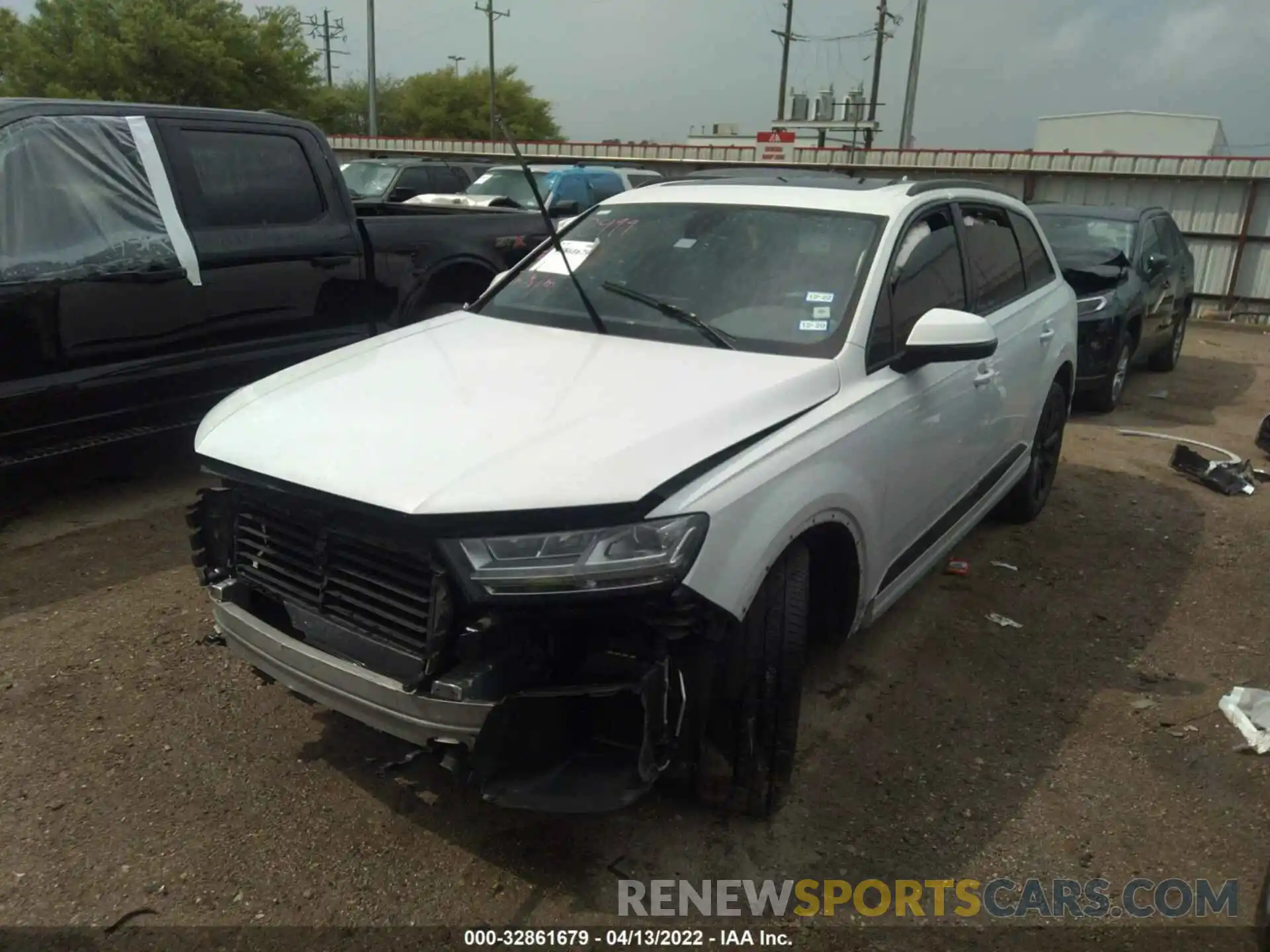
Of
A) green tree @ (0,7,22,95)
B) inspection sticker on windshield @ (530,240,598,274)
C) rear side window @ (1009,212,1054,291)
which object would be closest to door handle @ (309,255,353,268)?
inspection sticker on windshield @ (530,240,598,274)

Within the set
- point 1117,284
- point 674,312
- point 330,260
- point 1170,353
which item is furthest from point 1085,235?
point 674,312

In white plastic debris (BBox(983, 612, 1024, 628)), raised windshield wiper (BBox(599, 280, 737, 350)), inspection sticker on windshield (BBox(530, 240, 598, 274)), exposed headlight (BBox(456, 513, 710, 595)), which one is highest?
inspection sticker on windshield (BBox(530, 240, 598, 274))

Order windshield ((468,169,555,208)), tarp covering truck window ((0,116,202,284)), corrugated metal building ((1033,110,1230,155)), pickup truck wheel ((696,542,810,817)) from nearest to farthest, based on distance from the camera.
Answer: pickup truck wheel ((696,542,810,817)) < tarp covering truck window ((0,116,202,284)) < windshield ((468,169,555,208)) < corrugated metal building ((1033,110,1230,155))

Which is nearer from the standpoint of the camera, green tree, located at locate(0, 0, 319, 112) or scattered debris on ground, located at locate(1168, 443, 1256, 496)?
scattered debris on ground, located at locate(1168, 443, 1256, 496)

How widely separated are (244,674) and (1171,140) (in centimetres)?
3860

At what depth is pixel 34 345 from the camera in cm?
453

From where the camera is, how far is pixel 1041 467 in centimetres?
555

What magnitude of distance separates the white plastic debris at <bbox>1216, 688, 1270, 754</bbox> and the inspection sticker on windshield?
298cm

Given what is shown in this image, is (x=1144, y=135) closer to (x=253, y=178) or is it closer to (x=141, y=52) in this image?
(x=141, y=52)

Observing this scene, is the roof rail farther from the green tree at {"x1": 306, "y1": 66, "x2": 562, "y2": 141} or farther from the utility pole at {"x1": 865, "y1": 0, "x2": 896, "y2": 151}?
the green tree at {"x1": 306, "y1": 66, "x2": 562, "y2": 141}

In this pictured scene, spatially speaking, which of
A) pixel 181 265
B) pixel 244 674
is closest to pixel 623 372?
pixel 244 674

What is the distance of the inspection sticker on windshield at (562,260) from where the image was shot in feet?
13.2

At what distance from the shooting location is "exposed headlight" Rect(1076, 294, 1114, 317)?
315 inches

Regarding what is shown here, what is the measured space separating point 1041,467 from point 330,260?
424 cm
